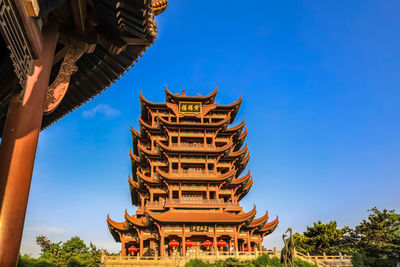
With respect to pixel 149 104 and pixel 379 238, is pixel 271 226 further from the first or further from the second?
pixel 149 104

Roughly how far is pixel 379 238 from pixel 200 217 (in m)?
18.1

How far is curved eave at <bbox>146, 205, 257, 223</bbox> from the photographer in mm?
23328

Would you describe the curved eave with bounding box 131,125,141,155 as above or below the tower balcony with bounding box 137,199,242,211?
above

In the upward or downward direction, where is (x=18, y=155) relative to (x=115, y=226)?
downward

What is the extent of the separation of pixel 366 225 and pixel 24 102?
3560 cm

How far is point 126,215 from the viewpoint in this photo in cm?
2375

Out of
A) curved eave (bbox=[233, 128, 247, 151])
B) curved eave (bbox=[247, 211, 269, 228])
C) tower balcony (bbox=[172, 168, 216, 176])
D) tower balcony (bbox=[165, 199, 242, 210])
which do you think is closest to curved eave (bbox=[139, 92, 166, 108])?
tower balcony (bbox=[172, 168, 216, 176])

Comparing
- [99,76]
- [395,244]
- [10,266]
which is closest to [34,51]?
[99,76]

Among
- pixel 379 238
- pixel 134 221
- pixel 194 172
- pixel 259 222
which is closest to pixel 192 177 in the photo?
pixel 194 172

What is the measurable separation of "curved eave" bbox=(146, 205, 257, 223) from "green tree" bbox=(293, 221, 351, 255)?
11.4 metres

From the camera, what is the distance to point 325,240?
31.4 meters

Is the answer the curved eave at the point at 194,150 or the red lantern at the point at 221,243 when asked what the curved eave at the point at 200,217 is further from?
the curved eave at the point at 194,150

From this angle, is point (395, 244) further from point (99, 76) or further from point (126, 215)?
point (99, 76)

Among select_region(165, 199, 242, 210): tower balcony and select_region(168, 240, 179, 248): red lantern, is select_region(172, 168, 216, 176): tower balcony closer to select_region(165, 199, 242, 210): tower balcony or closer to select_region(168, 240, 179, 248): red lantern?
select_region(165, 199, 242, 210): tower balcony
